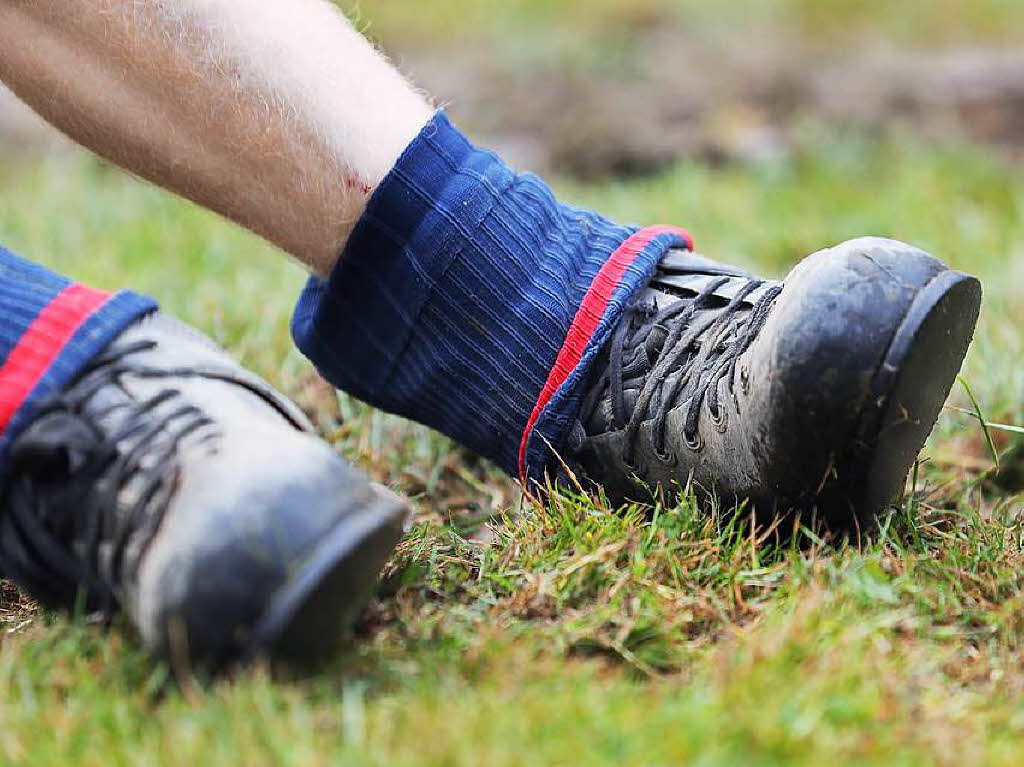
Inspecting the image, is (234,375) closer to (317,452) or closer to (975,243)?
(317,452)

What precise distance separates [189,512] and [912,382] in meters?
0.72

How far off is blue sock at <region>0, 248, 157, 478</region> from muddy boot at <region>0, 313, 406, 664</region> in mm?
15

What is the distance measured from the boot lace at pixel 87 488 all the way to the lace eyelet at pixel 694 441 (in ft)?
1.84

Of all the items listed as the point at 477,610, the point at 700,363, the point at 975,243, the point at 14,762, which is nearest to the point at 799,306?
the point at 700,363

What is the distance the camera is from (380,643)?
3.84ft

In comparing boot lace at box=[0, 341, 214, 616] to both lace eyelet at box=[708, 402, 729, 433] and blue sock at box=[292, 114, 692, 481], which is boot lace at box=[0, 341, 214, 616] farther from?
lace eyelet at box=[708, 402, 729, 433]

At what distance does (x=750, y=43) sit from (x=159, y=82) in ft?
14.3

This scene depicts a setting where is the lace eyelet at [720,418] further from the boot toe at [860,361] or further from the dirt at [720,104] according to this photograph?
the dirt at [720,104]

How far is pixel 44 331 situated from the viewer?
123 centimetres

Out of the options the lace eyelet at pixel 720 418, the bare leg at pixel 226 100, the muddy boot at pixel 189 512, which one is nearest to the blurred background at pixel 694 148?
the bare leg at pixel 226 100

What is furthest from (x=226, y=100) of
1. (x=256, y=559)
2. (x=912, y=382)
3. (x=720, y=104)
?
(x=720, y=104)

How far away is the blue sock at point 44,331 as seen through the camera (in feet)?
3.91

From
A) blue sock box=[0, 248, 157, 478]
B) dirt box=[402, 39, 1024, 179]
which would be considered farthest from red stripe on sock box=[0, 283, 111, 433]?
dirt box=[402, 39, 1024, 179]

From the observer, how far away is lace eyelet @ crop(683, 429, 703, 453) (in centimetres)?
140
